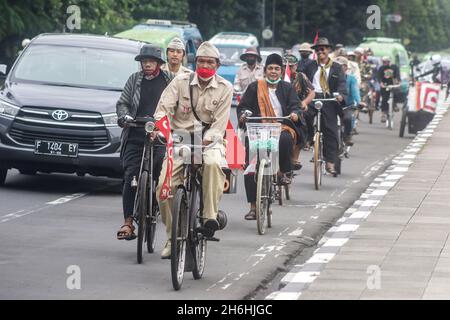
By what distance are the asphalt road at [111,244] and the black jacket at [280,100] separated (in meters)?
1.12

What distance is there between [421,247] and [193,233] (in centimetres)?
282

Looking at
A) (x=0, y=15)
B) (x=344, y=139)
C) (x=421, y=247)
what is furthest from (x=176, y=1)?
(x=421, y=247)

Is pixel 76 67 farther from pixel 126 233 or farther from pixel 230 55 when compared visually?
pixel 230 55

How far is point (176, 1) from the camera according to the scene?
246 feet

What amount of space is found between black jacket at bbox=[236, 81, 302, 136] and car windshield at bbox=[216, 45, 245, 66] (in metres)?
33.4

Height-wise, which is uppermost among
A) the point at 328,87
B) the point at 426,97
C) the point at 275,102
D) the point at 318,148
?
the point at 275,102

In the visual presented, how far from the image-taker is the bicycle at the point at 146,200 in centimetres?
1192

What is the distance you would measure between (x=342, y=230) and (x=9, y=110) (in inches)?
182

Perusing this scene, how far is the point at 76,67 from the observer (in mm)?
18578

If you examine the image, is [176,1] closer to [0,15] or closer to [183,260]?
[0,15]

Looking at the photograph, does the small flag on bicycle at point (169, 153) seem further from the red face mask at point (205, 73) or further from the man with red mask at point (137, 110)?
the man with red mask at point (137, 110)

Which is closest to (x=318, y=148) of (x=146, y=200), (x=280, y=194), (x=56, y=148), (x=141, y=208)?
(x=280, y=194)

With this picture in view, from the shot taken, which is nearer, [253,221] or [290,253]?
[290,253]

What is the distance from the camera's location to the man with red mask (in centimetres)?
1270
